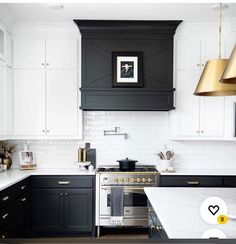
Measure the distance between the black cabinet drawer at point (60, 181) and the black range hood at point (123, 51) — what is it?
94cm

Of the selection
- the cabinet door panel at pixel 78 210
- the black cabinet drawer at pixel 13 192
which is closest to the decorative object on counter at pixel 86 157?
the cabinet door panel at pixel 78 210

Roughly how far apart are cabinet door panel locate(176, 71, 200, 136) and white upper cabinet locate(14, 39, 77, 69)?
59.4 inches

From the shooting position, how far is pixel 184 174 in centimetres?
388

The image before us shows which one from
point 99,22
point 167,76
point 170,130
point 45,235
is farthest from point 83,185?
point 99,22

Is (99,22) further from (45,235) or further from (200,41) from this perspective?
(45,235)

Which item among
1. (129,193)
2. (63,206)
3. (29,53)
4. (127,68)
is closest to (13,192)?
(63,206)

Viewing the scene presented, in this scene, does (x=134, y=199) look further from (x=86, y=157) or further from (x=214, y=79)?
(x=214, y=79)

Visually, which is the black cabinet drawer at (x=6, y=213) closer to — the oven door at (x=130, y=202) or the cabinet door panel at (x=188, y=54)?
the oven door at (x=130, y=202)

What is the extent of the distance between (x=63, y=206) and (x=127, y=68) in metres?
2.00

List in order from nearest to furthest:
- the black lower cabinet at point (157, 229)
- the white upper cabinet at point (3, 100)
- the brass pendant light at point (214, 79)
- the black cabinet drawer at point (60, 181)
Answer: the black lower cabinet at point (157, 229)
the brass pendant light at point (214, 79)
the white upper cabinet at point (3, 100)
the black cabinet drawer at point (60, 181)

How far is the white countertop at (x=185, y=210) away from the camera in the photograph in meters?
1.46

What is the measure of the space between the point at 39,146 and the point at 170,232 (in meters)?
3.24

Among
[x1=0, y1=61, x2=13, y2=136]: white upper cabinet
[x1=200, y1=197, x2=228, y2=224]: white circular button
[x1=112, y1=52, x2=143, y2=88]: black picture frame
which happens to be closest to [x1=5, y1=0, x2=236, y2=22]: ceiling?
[x1=112, y1=52, x2=143, y2=88]: black picture frame

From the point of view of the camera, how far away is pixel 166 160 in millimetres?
4133
